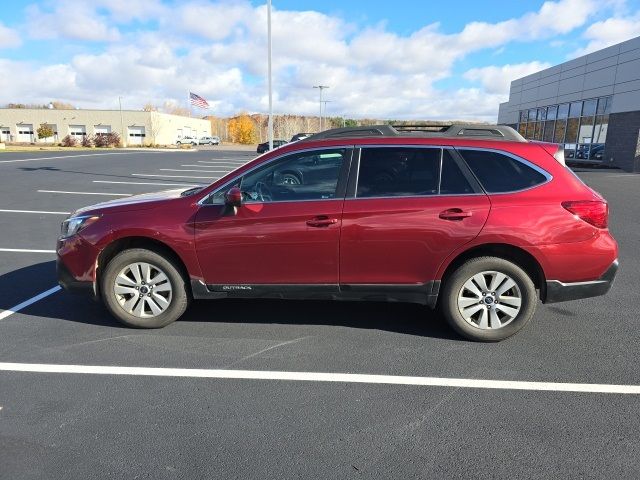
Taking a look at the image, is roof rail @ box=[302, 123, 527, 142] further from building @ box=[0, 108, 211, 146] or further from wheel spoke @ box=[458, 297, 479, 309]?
building @ box=[0, 108, 211, 146]

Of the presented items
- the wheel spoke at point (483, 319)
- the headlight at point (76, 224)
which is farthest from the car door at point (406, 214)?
the headlight at point (76, 224)

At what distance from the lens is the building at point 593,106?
23344 millimetres

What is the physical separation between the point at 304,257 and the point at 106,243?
1.76 meters

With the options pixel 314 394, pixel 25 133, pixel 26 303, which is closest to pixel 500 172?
pixel 314 394

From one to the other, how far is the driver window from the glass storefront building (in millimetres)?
23352

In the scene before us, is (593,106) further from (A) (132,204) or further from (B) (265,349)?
(A) (132,204)

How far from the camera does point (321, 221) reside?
3.86 meters

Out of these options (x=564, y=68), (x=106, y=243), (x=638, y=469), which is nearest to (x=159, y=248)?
(x=106, y=243)

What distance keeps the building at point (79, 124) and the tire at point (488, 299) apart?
7170 cm

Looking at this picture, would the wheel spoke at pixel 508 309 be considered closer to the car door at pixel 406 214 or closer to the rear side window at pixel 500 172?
the car door at pixel 406 214

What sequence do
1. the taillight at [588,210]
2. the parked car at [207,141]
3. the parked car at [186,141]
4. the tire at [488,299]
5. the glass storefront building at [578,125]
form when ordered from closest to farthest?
the taillight at [588,210] < the tire at [488,299] < the glass storefront building at [578,125] < the parked car at [186,141] < the parked car at [207,141]

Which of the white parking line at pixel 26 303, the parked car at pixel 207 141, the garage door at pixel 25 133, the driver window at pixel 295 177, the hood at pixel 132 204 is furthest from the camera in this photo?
the parked car at pixel 207 141

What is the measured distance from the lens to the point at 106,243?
4.10 m

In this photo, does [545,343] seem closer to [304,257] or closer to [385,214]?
[385,214]
